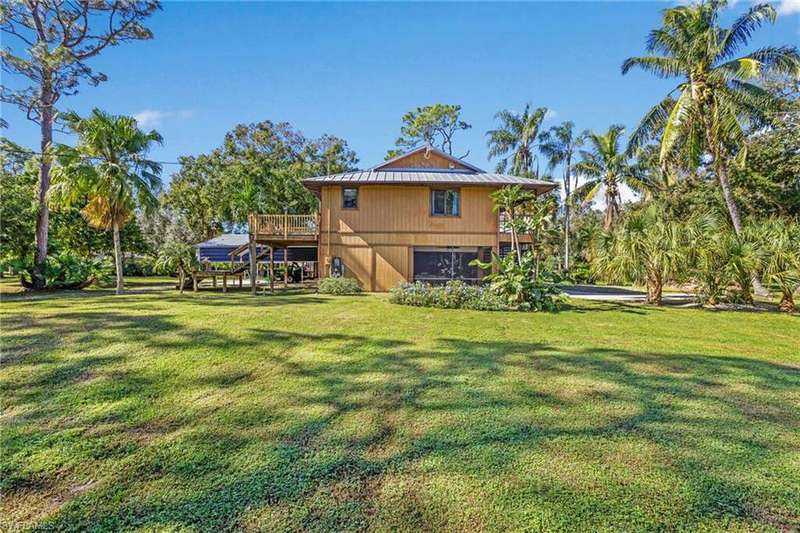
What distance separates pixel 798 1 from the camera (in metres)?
13.8

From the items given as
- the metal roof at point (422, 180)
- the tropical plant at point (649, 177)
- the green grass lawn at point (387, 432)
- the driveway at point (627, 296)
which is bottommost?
the green grass lawn at point (387, 432)

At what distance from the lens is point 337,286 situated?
47.4 feet

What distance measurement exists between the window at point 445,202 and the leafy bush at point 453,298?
19.5 ft

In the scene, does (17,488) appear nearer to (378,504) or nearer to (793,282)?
(378,504)

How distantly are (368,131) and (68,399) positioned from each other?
22.6 m

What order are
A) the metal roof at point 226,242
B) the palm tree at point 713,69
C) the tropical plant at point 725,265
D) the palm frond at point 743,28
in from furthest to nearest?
the metal roof at point 226,242
the palm tree at point 713,69
the palm frond at point 743,28
the tropical plant at point 725,265

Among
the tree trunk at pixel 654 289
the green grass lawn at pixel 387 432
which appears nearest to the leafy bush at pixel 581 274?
the tree trunk at pixel 654 289

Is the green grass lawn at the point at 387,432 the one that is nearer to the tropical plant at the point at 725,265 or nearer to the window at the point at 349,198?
the tropical plant at the point at 725,265

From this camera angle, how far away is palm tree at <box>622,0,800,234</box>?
14.6 m

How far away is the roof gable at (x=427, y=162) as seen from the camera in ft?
59.3

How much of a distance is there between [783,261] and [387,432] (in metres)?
12.9

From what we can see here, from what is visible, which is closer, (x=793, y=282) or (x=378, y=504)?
(x=378, y=504)

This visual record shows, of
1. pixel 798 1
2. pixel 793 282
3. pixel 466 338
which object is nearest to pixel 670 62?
pixel 798 1

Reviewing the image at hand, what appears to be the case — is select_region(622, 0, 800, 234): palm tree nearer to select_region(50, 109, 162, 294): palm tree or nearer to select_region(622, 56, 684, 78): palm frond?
select_region(622, 56, 684, 78): palm frond
